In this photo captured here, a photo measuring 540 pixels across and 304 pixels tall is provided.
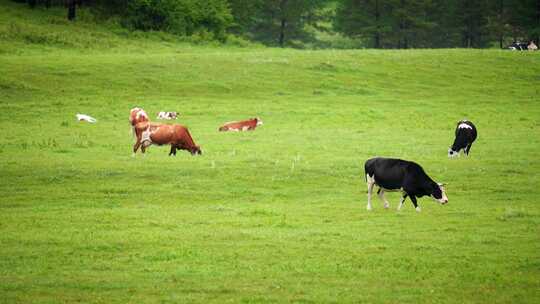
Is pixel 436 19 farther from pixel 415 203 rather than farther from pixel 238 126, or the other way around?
pixel 415 203

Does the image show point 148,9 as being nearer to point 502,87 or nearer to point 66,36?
point 66,36

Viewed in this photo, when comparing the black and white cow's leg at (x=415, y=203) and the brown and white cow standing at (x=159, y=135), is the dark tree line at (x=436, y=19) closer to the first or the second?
the brown and white cow standing at (x=159, y=135)

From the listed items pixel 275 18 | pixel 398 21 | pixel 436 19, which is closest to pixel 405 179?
pixel 398 21

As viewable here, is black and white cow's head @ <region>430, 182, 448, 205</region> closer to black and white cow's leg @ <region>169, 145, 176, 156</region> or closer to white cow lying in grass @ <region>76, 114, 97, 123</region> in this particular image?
black and white cow's leg @ <region>169, 145, 176, 156</region>

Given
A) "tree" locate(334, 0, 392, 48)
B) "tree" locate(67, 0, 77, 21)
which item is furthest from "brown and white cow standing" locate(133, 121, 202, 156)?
"tree" locate(334, 0, 392, 48)

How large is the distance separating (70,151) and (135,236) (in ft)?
43.8

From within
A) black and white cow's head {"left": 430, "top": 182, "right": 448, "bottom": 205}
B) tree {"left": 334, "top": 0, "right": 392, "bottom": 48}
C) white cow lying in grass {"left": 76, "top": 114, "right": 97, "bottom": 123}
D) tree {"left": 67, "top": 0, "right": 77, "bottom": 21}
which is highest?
tree {"left": 334, "top": 0, "right": 392, "bottom": 48}

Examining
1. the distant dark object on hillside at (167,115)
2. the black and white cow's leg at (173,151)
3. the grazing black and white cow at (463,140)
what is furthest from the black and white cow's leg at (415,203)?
the distant dark object on hillside at (167,115)

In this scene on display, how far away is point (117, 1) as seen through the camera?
76000 millimetres

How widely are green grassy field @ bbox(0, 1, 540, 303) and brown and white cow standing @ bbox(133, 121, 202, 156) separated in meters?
0.84

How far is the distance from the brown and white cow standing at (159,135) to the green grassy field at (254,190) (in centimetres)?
84

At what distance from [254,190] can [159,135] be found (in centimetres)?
674

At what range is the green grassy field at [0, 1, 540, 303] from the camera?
14875 mm

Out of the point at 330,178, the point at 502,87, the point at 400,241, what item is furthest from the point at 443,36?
the point at 400,241
